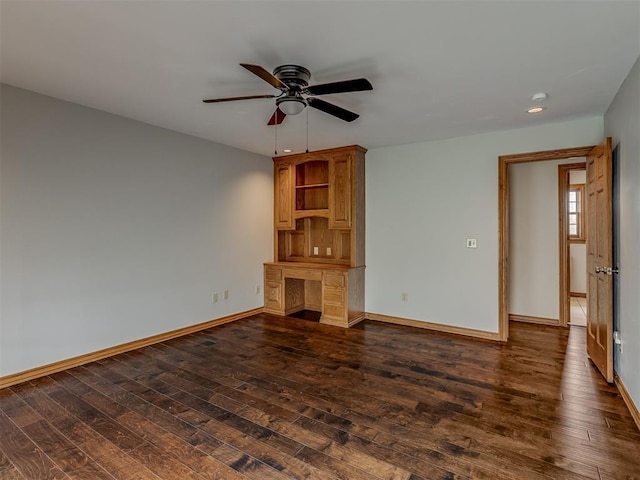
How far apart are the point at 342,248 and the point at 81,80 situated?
12.3ft

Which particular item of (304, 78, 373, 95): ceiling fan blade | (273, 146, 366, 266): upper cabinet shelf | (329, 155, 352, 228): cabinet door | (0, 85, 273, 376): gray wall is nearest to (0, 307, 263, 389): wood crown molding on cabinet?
(0, 85, 273, 376): gray wall

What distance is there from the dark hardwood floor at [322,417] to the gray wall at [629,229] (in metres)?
0.33

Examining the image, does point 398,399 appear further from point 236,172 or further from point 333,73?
point 236,172

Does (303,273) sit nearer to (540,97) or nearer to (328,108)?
(328,108)

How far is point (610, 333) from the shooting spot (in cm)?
289

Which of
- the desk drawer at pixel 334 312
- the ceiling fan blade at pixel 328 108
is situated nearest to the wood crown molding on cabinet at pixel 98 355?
the desk drawer at pixel 334 312

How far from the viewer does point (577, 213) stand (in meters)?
6.70

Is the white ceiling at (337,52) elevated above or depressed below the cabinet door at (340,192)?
above

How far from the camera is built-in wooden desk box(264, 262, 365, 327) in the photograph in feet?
15.7

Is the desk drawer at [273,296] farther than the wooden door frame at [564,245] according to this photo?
Yes

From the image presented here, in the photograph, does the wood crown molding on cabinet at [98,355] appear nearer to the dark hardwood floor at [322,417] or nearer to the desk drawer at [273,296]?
the dark hardwood floor at [322,417]

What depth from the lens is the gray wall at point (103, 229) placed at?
117 inches

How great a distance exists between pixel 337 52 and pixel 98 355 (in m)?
3.63

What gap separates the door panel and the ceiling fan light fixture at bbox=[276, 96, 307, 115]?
2654 millimetres
